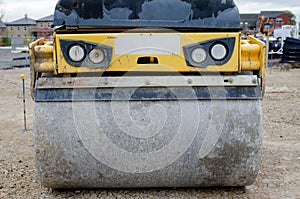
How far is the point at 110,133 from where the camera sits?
397 centimetres

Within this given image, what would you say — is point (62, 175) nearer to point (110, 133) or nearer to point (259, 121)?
point (110, 133)

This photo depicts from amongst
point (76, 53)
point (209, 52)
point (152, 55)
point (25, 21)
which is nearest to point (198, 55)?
point (209, 52)

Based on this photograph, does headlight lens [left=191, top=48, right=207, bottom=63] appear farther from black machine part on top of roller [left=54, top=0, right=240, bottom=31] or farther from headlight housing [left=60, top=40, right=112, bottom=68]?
headlight housing [left=60, top=40, right=112, bottom=68]

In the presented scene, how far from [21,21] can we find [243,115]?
91713 mm

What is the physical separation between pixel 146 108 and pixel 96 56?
0.60 meters

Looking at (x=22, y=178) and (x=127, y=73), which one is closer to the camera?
(x=127, y=73)

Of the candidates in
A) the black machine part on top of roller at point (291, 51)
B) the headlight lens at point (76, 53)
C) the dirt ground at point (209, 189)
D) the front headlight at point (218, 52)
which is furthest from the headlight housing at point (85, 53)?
the black machine part on top of roller at point (291, 51)

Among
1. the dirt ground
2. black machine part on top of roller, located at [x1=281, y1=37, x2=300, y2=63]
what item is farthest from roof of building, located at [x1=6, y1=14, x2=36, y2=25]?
the dirt ground

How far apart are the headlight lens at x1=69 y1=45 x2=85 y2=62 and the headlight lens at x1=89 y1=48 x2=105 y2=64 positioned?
7 cm

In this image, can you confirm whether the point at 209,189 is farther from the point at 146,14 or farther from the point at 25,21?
the point at 25,21

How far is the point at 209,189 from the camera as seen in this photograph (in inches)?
177

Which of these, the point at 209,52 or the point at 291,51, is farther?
the point at 291,51

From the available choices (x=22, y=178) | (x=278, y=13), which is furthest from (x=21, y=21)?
(x=22, y=178)

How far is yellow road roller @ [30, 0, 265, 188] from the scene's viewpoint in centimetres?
396
